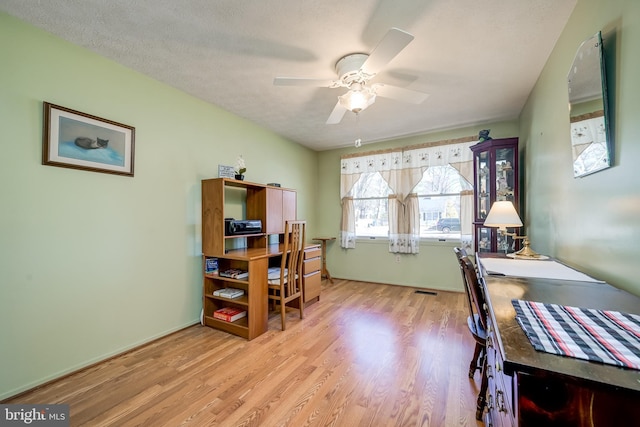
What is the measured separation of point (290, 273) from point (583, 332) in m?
2.44

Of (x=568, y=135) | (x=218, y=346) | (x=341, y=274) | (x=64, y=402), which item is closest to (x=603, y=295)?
(x=568, y=135)

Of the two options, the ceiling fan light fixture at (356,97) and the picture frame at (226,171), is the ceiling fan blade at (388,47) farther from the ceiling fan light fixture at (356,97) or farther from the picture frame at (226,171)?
the picture frame at (226,171)

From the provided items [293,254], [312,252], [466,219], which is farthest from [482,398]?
[466,219]

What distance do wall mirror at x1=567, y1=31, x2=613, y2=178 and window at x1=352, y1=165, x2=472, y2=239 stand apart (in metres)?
2.29

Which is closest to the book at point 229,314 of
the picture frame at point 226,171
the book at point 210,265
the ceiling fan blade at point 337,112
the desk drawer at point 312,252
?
the book at point 210,265

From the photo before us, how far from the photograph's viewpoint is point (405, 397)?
165 centimetres

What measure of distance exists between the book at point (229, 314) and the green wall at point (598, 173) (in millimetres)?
2726

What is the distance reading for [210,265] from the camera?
110 inches

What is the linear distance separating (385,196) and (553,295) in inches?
133

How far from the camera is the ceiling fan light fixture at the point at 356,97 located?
2057 mm

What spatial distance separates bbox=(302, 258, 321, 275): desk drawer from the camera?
10.6ft

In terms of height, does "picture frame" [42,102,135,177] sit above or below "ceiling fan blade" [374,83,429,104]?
below

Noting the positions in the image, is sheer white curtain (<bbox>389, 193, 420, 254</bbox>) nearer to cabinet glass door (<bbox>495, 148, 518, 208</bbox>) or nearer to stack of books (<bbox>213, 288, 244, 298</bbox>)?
cabinet glass door (<bbox>495, 148, 518, 208</bbox>)

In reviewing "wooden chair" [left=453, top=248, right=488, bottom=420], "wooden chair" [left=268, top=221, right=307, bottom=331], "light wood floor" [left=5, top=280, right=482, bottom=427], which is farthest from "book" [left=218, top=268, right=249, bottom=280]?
"wooden chair" [left=453, top=248, right=488, bottom=420]
